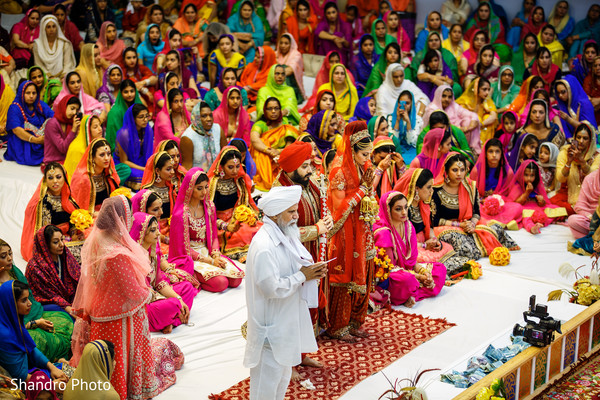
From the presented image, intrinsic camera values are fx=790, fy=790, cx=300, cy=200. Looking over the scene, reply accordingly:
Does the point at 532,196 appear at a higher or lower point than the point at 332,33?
lower

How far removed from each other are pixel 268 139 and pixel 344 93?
1.62m

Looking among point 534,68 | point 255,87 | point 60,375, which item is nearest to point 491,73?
point 534,68

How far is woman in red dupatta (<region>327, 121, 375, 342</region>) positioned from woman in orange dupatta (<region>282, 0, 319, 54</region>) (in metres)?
6.95

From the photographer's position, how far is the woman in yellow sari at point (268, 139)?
353 inches

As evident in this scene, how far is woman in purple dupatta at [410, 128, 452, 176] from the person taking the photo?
25.8 feet

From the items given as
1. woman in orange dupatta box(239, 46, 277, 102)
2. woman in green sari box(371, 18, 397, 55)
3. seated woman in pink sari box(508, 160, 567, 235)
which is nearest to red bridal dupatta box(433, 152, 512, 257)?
seated woman in pink sari box(508, 160, 567, 235)

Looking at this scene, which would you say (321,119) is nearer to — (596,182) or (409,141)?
(409,141)

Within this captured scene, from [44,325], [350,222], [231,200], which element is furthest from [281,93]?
[44,325]

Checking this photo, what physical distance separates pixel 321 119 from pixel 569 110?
11.2 ft

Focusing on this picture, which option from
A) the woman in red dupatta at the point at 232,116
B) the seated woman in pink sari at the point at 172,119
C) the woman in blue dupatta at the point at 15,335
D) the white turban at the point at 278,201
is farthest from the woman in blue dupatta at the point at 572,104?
the woman in blue dupatta at the point at 15,335

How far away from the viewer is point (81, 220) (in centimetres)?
634

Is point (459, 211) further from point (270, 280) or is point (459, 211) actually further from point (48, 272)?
point (48, 272)

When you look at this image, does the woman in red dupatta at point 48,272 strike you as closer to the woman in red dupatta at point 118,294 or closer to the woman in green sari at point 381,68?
the woman in red dupatta at point 118,294

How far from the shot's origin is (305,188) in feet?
16.8
